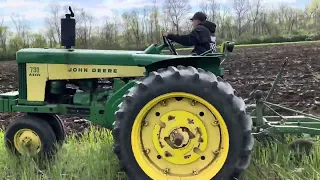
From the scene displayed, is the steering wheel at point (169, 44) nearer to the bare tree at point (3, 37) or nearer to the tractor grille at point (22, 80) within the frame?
the tractor grille at point (22, 80)

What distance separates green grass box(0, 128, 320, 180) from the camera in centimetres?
403

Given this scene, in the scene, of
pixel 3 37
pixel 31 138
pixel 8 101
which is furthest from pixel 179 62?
pixel 3 37

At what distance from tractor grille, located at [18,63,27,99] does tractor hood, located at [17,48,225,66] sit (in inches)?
3.1

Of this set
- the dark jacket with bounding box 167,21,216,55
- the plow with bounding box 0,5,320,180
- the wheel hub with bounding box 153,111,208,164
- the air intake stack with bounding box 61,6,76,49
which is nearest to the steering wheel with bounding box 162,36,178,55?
the plow with bounding box 0,5,320,180

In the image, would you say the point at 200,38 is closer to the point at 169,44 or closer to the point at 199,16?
the point at 199,16

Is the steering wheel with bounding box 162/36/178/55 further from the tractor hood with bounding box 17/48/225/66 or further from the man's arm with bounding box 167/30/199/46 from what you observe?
the tractor hood with bounding box 17/48/225/66

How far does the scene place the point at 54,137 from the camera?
477 cm

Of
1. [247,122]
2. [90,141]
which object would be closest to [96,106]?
[90,141]

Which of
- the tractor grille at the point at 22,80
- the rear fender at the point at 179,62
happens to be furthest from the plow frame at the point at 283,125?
the tractor grille at the point at 22,80

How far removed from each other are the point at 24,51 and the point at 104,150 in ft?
4.74

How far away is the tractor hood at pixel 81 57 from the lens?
14.8 feet

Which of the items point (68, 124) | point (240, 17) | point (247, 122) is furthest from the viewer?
point (240, 17)

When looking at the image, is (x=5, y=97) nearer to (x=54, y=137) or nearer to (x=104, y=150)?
(x=54, y=137)

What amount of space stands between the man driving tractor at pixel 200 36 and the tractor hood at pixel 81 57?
1017 mm
